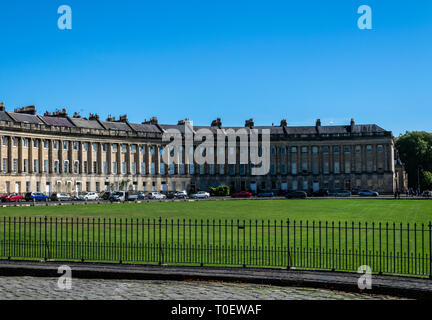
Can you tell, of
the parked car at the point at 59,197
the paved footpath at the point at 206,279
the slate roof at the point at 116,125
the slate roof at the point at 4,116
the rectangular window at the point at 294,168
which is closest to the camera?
the paved footpath at the point at 206,279

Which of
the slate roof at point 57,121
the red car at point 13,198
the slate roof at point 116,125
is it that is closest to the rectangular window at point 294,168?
the slate roof at point 116,125

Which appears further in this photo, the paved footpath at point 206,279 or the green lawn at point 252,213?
the green lawn at point 252,213

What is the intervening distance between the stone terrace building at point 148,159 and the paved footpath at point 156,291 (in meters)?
68.3

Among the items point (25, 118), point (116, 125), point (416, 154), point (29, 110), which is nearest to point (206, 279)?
point (25, 118)

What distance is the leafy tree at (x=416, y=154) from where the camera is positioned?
113938mm

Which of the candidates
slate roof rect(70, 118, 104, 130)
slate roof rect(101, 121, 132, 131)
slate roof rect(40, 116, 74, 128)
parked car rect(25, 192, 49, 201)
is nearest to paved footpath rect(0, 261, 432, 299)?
parked car rect(25, 192, 49, 201)

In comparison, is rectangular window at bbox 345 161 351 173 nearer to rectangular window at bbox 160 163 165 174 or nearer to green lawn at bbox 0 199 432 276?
rectangular window at bbox 160 163 165 174

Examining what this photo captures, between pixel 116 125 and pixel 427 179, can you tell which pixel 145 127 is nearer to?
pixel 116 125

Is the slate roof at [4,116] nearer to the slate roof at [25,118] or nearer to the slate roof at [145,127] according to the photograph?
the slate roof at [25,118]

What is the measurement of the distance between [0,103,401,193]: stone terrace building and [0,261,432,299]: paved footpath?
6673cm

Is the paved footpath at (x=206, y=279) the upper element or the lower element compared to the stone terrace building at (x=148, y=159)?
lower
